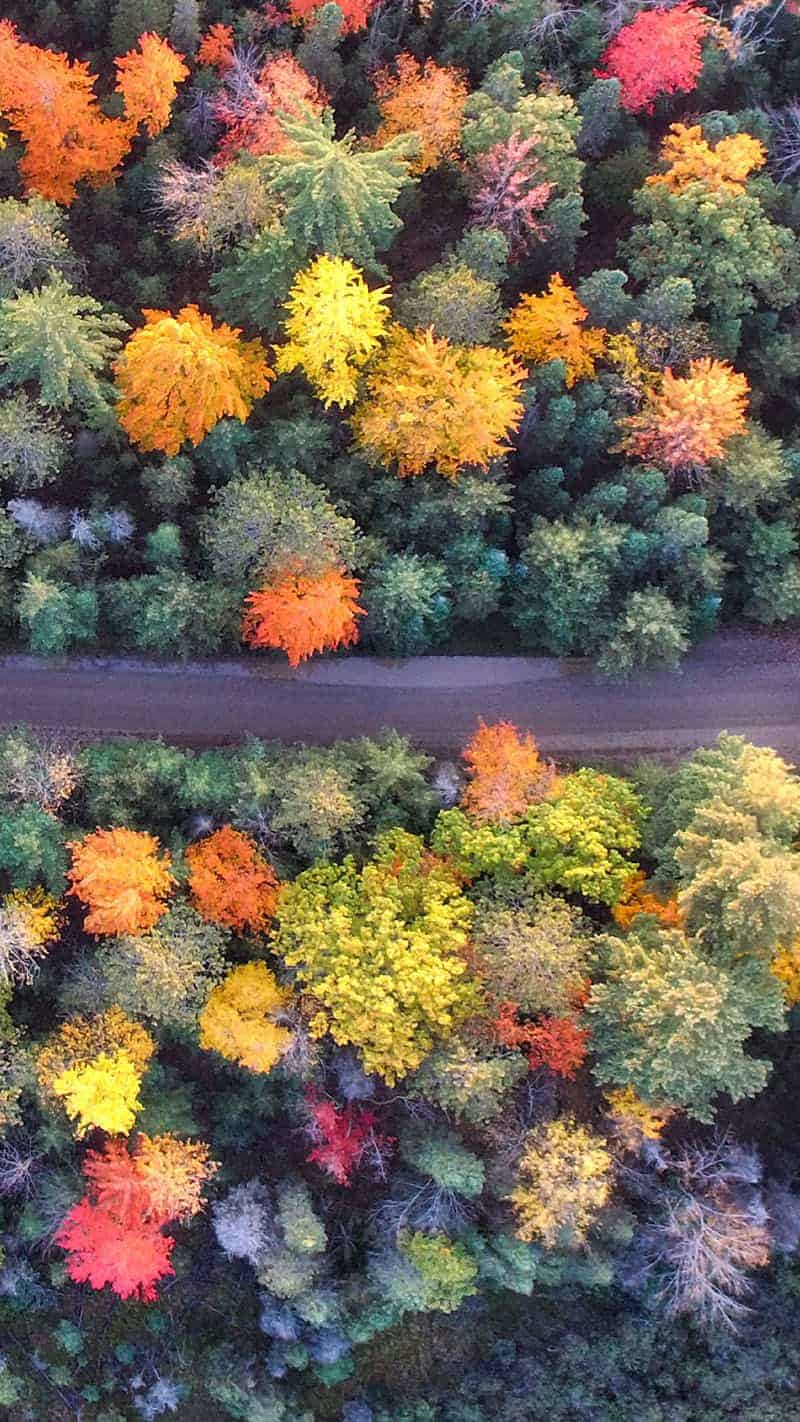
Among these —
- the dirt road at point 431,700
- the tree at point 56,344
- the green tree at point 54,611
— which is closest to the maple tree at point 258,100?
the tree at point 56,344

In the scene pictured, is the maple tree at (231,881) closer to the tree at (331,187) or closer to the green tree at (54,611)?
the green tree at (54,611)

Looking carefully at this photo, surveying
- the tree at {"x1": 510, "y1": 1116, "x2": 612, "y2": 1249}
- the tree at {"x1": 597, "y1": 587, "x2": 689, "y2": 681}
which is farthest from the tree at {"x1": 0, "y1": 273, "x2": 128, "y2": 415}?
the tree at {"x1": 510, "y1": 1116, "x2": 612, "y2": 1249}

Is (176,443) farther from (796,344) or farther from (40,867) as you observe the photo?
(796,344)

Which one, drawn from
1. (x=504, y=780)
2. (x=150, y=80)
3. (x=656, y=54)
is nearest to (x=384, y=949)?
(x=504, y=780)

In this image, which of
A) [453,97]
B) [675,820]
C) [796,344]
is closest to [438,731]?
[675,820]

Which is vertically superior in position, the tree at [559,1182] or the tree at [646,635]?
the tree at [646,635]

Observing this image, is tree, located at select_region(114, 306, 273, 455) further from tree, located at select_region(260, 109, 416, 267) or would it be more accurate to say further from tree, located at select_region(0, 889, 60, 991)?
tree, located at select_region(0, 889, 60, 991)

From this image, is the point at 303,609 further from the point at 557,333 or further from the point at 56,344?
the point at 557,333
